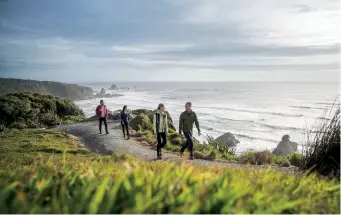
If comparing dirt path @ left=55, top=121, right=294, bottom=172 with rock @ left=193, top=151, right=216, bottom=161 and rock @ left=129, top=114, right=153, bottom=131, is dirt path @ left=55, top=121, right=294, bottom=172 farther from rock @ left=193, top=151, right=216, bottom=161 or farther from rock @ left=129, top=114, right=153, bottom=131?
rock @ left=129, top=114, right=153, bottom=131

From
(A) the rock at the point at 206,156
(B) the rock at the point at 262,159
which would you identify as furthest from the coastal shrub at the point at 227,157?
(B) the rock at the point at 262,159

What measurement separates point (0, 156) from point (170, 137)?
11.9 meters

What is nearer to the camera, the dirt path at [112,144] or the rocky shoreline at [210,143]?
the rocky shoreline at [210,143]

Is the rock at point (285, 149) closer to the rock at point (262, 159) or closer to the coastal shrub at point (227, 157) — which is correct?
the coastal shrub at point (227, 157)

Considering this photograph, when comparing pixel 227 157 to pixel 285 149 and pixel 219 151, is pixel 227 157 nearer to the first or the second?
pixel 219 151

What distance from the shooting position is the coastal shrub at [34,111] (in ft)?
105

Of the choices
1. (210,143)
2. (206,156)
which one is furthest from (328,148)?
(210,143)

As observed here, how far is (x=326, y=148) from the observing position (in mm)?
7262

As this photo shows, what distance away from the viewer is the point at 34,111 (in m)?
34.0

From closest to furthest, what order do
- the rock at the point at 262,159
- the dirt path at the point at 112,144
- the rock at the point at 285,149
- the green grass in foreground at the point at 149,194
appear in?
1. the green grass in foreground at the point at 149,194
2. the rock at the point at 262,159
3. the dirt path at the point at 112,144
4. the rock at the point at 285,149

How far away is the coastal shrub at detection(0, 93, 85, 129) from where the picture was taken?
31906mm

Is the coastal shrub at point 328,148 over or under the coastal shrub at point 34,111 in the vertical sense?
over

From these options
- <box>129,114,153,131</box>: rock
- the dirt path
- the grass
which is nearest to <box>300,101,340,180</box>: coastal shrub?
the grass

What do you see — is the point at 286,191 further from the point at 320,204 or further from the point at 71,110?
the point at 71,110
